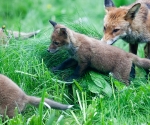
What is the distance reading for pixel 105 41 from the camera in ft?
26.0

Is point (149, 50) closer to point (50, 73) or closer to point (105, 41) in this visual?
point (105, 41)

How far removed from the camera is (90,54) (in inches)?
288

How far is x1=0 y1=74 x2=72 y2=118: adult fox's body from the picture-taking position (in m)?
6.40

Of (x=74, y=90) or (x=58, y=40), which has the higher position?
(x=58, y=40)

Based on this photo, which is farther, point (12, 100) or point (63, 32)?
point (63, 32)

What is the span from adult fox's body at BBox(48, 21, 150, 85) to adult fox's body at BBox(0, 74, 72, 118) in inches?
40.2

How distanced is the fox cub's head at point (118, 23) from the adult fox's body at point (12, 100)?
1881mm

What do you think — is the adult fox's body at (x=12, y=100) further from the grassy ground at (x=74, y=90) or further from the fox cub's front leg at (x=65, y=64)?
the fox cub's front leg at (x=65, y=64)

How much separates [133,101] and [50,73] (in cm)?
124

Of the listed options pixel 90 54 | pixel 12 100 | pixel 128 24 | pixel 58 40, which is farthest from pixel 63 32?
pixel 12 100

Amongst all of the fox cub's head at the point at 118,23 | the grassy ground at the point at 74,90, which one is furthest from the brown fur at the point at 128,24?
the grassy ground at the point at 74,90

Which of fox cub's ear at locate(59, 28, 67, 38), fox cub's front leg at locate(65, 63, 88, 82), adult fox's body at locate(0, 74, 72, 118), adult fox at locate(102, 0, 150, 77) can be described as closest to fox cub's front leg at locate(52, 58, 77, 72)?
fox cub's front leg at locate(65, 63, 88, 82)

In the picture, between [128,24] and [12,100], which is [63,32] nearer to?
[128,24]

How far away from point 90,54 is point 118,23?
95 cm
